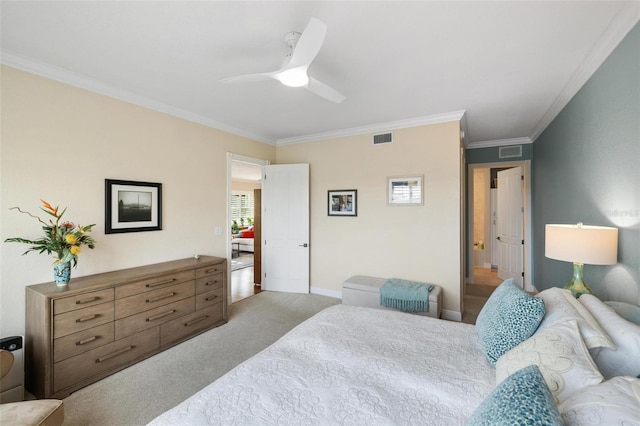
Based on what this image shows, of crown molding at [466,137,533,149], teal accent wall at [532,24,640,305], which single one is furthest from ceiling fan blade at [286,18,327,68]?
crown molding at [466,137,533,149]

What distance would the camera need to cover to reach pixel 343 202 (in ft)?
14.3

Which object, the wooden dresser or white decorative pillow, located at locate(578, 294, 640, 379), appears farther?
the wooden dresser

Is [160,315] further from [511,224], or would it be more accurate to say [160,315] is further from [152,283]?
[511,224]

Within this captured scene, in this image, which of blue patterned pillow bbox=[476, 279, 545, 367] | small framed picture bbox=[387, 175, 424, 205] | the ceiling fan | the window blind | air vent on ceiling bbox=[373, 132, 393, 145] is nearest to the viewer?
blue patterned pillow bbox=[476, 279, 545, 367]

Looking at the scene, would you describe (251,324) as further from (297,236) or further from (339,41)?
(339,41)

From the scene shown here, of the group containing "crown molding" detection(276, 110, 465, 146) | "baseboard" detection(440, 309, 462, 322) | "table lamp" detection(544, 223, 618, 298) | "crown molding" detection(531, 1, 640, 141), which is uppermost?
"crown molding" detection(276, 110, 465, 146)

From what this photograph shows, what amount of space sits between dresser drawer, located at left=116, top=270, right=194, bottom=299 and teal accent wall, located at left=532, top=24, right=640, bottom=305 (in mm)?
3718

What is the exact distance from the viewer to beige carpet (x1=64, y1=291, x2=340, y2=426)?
6.35ft

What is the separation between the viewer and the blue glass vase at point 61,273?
2154mm

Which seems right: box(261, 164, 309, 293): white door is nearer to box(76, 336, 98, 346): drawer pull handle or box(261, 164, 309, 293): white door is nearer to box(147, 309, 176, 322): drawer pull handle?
box(147, 309, 176, 322): drawer pull handle

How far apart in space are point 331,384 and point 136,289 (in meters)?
2.15

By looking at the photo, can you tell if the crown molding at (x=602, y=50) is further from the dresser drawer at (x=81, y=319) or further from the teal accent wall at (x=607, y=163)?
the dresser drawer at (x=81, y=319)

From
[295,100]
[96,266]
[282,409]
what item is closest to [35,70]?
[96,266]

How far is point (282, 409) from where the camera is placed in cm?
112
